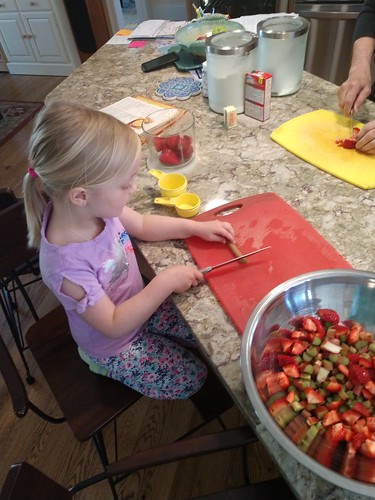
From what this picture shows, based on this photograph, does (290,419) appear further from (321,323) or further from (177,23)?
(177,23)

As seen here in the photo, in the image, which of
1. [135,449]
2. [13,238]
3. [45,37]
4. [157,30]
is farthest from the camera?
[45,37]

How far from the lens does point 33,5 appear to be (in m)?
3.63

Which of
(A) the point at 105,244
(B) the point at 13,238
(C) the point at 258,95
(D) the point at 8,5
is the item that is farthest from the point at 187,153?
(D) the point at 8,5

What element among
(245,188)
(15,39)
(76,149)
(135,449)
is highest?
(76,149)

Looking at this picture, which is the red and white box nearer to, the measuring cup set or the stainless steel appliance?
the measuring cup set

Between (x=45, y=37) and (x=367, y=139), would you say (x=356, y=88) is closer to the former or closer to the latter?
(x=367, y=139)

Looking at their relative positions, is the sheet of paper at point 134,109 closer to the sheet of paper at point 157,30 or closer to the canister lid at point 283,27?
the canister lid at point 283,27

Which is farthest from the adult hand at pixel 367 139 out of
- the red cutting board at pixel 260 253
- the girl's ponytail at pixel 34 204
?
the girl's ponytail at pixel 34 204

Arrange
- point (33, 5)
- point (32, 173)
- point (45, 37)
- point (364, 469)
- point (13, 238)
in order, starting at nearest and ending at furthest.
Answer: point (364, 469)
point (32, 173)
point (13, 238)
point (33, 5)
point (45, 37)

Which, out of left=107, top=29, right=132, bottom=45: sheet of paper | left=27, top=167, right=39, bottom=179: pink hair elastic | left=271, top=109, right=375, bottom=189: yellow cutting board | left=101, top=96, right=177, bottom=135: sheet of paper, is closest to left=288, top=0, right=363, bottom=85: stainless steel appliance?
left=107, top=29, right=132, bottom=45: sheet of paper

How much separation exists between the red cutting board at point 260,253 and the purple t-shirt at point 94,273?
0.18 metres

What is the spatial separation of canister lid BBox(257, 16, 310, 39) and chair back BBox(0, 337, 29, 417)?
123cm

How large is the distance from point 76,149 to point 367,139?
0.81 m

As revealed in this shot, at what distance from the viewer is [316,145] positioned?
115 centimetres
